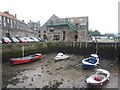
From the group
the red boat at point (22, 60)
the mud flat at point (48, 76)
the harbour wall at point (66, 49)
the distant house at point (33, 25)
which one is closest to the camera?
the mud flat at point (48, 76)

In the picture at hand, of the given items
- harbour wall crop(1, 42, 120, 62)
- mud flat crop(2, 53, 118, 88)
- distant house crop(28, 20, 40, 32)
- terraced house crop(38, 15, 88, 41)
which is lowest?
mud flat crop(2, 53, 118, 88)

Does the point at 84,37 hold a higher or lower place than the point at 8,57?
higher

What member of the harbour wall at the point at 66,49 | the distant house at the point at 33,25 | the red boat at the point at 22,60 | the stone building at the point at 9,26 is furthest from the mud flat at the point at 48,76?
the distant house at the point at 33,25

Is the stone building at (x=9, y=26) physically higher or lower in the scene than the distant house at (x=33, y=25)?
lower

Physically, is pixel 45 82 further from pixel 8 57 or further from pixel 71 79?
pixel 8 57

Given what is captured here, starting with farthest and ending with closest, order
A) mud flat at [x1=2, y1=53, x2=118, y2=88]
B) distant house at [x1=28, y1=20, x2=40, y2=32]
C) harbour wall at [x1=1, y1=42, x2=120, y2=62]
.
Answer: distant house at [x1=28, y1=20, x2=40, y2=32], harbour wall at [x1=1, y1=42, x2=120, y2=62], mud flat at [x1=2, y1=53, x2=118, y2=88]

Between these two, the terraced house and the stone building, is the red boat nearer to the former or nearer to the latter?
the stone building

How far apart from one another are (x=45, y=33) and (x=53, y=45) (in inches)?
562

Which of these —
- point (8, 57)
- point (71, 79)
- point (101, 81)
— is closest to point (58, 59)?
point (8, 57)

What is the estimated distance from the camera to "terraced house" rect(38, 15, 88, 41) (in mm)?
46250

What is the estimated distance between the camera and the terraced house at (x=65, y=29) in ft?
152

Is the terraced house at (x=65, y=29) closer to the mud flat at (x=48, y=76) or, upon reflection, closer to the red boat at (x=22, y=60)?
the red boat at (x=22, y=60)

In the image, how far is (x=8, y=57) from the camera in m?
27.2

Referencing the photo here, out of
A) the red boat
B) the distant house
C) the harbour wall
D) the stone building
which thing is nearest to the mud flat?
the red boat
